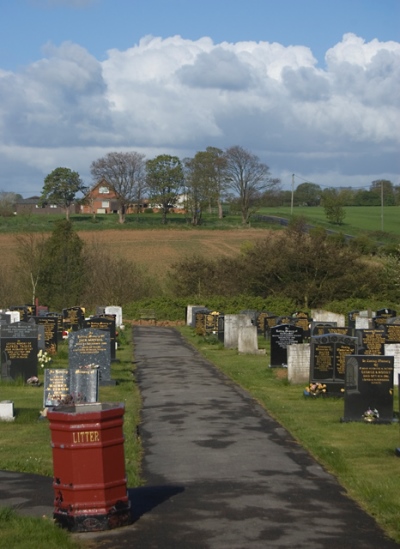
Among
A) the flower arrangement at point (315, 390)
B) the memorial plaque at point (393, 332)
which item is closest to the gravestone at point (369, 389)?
the flower arrangement at point (315, 390)

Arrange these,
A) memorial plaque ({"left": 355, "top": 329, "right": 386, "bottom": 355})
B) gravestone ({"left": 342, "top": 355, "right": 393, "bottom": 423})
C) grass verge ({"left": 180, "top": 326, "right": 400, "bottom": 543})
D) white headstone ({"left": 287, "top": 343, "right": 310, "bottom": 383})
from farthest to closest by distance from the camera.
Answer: memorial plaque ({"left": 355, "top": 329, "right": 386, "bottom": 355}) < white headstone ({"left": 287, "top": 343, "right": 310, "bottom": 383}) < gravestone ({"left": 342, "top": 355, "right": 393, "bottom": 423}) < grass verge ({"left": 180, "top": 326, "right": 400, "bottom": 543})

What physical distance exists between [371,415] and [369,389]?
0.43m

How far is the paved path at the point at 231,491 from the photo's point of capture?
8219 millimetres

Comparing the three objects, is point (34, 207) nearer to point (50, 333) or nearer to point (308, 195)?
point (308, 195)

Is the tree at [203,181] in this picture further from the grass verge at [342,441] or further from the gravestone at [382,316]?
the grass verge at [342,441]

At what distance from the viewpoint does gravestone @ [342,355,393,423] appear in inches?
605

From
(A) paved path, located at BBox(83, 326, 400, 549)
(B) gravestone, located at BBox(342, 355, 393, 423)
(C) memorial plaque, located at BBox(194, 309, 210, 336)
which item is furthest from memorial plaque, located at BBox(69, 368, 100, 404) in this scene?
(C) memorial plaque, located at BBox(194, 309, 210, 336)

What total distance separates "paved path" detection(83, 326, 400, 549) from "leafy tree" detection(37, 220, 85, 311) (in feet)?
131

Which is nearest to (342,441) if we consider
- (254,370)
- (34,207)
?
(254,370)

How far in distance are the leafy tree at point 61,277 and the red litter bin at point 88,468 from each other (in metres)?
48.5

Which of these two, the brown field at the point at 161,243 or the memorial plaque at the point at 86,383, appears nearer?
the memorial plaque at the point at 86,383

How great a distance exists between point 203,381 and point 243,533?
44.6 ft

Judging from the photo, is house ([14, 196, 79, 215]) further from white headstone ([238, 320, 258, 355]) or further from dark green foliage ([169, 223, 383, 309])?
white headstone ([238, 320, 258, 355])

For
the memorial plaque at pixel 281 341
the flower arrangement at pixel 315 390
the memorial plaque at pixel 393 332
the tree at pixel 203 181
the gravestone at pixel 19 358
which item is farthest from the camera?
the tree at pixel 203 181
